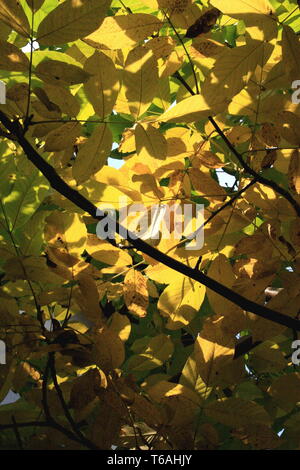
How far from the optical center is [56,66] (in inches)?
43.0

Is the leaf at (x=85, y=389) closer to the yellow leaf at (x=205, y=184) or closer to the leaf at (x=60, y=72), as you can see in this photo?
the yellow leaf at (x=205, y=184)

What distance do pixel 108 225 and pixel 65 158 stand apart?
24 centimetres

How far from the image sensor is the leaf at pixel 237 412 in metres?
1.22

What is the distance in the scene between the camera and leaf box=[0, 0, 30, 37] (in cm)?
105

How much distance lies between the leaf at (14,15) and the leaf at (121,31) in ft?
0.45

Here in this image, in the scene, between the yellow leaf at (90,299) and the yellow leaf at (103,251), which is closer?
the yellow leaf at (90,299)

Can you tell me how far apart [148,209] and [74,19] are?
46cm

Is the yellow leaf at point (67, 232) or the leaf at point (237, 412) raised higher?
the yellow leaf at point (67, 232)

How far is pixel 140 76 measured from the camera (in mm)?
1168

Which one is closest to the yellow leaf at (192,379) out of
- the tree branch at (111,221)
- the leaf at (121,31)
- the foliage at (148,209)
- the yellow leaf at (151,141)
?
the foliage at (148,209)

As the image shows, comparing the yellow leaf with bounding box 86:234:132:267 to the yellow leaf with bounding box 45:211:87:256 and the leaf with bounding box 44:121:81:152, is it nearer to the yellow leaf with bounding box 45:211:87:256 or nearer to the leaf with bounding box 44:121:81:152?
the yellow leaf with bounding box 45:211:87:256

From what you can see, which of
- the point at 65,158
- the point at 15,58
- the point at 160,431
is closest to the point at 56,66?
the point at 15,58

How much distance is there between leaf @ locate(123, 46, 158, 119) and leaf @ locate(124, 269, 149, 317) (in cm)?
42

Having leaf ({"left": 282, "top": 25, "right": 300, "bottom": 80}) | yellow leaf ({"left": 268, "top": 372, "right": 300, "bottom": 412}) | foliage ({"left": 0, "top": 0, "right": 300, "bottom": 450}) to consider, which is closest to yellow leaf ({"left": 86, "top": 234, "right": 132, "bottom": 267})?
foliage ({"left": 0, "top": 0, "right": 300, "bottom": 450})
